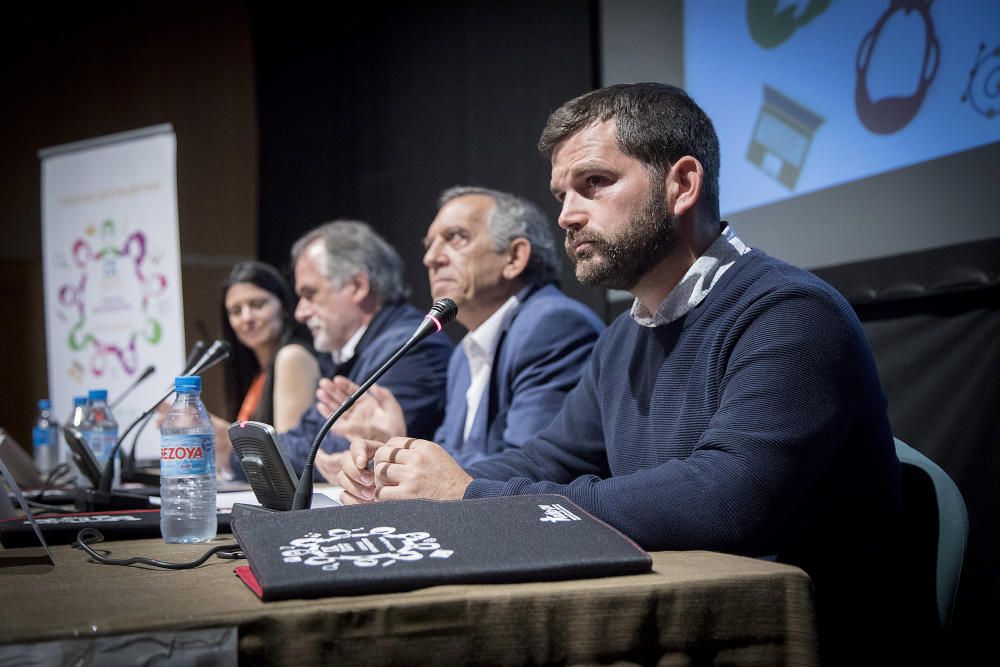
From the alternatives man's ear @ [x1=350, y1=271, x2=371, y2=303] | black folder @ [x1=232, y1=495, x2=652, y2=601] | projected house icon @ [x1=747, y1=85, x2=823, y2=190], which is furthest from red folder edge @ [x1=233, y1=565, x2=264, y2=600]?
man's ear @ [x1=350, y1=271, x2=371, y2=303]

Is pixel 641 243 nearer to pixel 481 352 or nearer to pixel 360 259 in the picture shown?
pixel 481 352

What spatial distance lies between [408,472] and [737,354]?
476 mm

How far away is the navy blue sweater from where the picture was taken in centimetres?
107

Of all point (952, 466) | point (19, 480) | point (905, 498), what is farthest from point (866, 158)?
point (19, 480)

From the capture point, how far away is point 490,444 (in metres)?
2.33

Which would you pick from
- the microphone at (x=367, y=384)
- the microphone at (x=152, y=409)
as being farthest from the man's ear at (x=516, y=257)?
the microphone at (x=367, y=384)

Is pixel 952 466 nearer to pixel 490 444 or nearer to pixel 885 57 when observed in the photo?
pixel 885 57

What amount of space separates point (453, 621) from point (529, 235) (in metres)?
1.96

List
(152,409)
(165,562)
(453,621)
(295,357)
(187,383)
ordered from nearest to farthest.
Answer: (453,621)
(165,562)
(187,383)
(152,409)
(295,357)

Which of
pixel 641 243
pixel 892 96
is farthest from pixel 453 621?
pixel 892 96

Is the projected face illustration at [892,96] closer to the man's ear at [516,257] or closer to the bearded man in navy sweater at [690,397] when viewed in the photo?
the bearded man in navy sweater at [690,397]

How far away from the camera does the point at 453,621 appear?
786 mm

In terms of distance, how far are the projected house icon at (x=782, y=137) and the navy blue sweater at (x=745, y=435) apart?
86 cm

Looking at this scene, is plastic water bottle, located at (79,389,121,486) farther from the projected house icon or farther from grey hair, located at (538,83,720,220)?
the projected house icon
